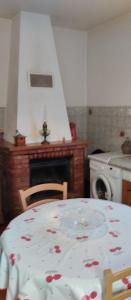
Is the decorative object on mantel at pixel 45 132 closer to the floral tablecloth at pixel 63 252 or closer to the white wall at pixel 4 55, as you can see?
the white wall at pixel 4 55

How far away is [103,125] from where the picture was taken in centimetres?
381

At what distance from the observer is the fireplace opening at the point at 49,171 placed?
10.8ft

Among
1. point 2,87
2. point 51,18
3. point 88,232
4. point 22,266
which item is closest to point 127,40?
point 51,18

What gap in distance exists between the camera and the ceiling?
2.88 meters

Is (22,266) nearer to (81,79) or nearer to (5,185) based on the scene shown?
(5,185)

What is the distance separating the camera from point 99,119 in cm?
390

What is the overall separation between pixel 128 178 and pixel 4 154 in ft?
4.90

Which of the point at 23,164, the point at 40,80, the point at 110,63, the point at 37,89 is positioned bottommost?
the point at 23,164

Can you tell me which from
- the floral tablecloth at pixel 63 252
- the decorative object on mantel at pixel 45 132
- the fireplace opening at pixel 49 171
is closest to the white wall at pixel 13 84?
the decorative object on mantel at pixel 45 132

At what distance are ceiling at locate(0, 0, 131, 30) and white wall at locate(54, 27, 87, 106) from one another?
1.04 feet

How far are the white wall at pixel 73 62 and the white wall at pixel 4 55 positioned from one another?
0.71 m

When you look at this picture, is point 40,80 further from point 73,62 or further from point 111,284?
point 111,284

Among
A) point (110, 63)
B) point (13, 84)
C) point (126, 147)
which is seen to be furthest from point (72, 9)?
point (126, 147)

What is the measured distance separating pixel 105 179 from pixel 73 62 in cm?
193
